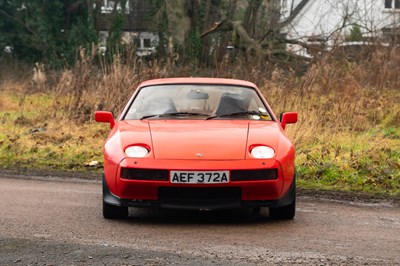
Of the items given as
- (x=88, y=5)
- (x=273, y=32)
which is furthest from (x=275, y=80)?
(x=88, y=5)

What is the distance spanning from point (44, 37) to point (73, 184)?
24506mm

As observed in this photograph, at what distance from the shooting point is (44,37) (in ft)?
107

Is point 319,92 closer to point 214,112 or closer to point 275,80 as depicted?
point 275,80

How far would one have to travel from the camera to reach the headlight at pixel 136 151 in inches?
252

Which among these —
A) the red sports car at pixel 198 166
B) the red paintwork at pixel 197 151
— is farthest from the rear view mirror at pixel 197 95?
the red paintwork at pixel 197 151

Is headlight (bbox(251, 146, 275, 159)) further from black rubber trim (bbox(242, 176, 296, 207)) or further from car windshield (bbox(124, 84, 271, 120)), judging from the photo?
car windshield (bbox(124, 84, 271, 120))

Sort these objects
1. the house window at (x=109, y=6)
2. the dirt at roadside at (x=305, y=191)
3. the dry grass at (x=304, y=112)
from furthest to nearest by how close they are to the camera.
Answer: the house window at (x=109, y=6) < the dry grass at (x=304, y=112) < the dirt at roadside at (x=305, y=191)

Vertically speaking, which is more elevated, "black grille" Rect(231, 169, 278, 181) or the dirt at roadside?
"black grille" Rect(231, 169, 278, 181)

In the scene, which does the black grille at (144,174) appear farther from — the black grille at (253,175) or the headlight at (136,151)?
the black grille at (253,175)

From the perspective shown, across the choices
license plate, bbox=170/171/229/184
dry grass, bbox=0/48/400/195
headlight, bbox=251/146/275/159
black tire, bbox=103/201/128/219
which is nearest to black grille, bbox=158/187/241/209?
license plate, bbox=170/171/229/184

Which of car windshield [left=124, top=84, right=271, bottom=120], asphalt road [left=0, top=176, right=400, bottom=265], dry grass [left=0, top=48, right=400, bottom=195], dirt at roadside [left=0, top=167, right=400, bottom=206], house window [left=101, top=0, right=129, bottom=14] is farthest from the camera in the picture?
house window [left=101, top=0, right=129, bottom=14]

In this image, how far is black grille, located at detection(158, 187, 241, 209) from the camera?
6207mm

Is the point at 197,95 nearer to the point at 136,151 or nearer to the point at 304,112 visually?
the point at 136,151

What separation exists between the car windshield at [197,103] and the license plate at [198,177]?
53.9 inches
